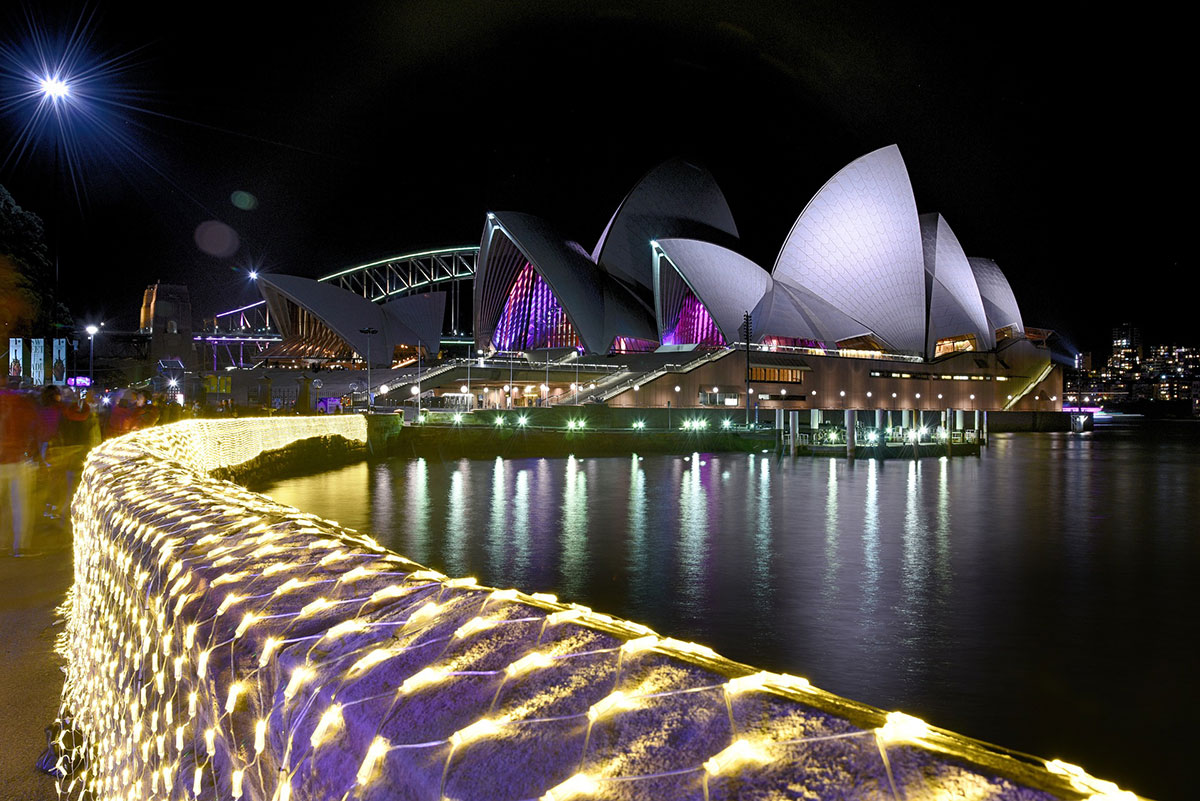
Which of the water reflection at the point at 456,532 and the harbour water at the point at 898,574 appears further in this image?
the water reflection at the point at 456,532

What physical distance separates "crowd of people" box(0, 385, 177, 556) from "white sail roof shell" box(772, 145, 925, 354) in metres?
51.6

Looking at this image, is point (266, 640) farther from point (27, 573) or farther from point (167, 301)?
point (167, 301)

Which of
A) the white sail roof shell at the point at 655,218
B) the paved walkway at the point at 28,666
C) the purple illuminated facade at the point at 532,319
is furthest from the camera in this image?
the purple illuminated facade at the point at 532,319

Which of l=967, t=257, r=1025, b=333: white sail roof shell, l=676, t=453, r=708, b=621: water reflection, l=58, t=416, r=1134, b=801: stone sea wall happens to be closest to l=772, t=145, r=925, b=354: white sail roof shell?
l=967, t=257, r=1025, b=333: white sail roof shell

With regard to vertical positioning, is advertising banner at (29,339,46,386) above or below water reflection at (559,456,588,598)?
above

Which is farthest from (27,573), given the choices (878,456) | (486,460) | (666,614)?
(878,456)

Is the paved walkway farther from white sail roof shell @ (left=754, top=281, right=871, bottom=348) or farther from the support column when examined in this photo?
white sail roof shell @ (left=754, top=281, right=871, bottom=348)

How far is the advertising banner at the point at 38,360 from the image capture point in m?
32.2

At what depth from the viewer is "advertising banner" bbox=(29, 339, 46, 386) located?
32.2 metres

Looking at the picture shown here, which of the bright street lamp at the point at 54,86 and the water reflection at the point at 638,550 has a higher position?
the bright street lamp at the point at 54,86

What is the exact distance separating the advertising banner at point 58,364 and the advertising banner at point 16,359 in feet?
3.78

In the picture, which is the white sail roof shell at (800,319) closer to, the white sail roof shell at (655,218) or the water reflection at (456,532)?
the white sail roof shell at (655,218)

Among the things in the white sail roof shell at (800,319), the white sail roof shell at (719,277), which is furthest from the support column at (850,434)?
the white sail roof shell at (800,319)

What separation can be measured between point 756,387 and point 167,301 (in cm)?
4813
